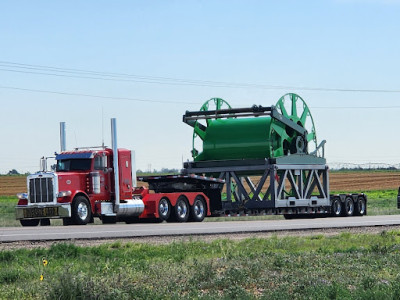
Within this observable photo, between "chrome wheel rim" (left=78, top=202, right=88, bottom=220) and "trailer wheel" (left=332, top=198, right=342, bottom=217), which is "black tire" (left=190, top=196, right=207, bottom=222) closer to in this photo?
"chrome wheel rim" (left=78, top=202, right=88, bottom=220)

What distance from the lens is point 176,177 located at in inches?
1282

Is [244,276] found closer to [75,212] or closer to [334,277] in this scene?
[334,277]

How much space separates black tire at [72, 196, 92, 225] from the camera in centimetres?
2888

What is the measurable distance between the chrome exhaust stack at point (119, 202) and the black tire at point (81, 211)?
1080 millimetres

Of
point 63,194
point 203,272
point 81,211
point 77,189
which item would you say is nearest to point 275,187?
point 77,189

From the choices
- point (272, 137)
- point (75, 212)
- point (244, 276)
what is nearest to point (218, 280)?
point (244, 276)

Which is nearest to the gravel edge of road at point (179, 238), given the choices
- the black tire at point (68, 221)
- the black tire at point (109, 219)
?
the black tire at point (68, 221)

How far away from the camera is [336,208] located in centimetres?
3794

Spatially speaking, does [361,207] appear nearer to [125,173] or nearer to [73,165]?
[125,173]

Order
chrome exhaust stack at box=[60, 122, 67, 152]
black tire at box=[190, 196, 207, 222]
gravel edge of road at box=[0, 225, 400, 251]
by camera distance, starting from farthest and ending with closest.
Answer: black tire at box=[190, 196, 207, 222]
chrome exhaust stack at box=[60, 122, 67, 152]
gravel edge of road at box=[0, 225, 400, 251]

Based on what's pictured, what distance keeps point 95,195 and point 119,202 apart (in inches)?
33.8

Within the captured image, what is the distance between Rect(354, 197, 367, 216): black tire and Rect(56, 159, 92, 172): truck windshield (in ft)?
44.8

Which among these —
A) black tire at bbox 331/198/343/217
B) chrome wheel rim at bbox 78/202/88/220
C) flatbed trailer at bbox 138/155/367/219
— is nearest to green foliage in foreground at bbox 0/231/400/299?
chrome wheel rim at bbox 78/202/88/220

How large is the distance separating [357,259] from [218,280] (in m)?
3.79
